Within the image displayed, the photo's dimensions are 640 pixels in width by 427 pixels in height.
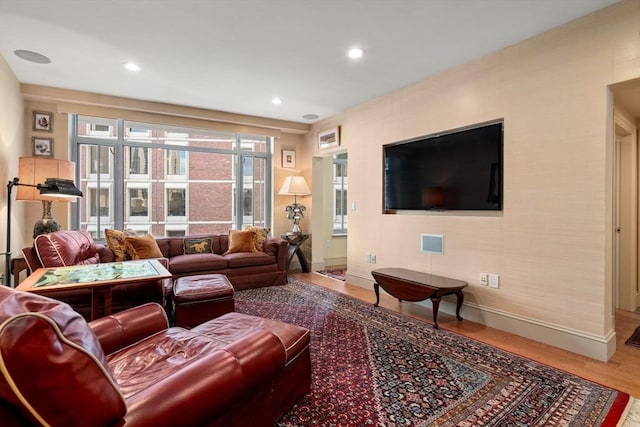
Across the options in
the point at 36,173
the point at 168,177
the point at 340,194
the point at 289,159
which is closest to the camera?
the point at 36,173

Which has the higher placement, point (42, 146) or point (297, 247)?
point (42, 146)

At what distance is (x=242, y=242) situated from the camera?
15.8 feet

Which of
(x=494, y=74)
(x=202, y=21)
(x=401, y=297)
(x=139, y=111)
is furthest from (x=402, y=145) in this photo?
(x=139, y=111)

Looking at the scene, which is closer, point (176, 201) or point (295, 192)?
point (176, 201)

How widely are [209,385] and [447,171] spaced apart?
3.11 meters

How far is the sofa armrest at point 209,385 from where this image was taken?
0.98 meters

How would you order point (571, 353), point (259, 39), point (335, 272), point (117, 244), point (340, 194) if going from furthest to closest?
1. point (340, 194)
2. point (335, 272)
3. point (117, 244)
4. point (259, 39)
5. point (571, 353)

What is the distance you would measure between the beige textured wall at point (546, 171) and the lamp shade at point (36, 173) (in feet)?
12.8

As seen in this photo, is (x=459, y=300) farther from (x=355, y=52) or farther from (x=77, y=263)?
(x=77, y=263)

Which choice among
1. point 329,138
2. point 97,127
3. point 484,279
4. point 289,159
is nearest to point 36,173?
point 97,127

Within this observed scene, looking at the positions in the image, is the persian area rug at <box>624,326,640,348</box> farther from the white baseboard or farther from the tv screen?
the tv screen

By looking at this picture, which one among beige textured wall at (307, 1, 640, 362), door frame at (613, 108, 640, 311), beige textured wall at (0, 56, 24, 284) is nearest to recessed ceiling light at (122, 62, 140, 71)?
beige textured wall at (0, 56, 24, 284)

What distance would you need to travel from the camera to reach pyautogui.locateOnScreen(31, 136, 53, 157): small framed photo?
13.5ft

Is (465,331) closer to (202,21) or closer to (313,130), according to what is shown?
(202,21)
